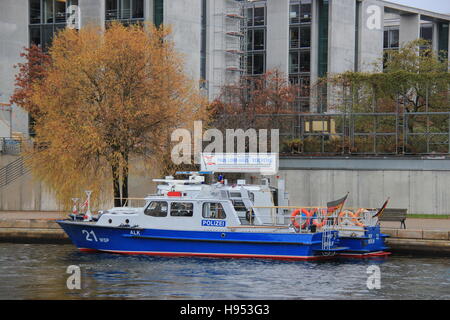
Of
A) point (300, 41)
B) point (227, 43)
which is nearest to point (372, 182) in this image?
point (227, 43)

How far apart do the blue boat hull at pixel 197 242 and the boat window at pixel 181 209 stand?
0.74 metres

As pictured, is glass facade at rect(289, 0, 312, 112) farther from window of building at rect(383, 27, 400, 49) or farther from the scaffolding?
window of building at rect(383, 27, 400, 49)

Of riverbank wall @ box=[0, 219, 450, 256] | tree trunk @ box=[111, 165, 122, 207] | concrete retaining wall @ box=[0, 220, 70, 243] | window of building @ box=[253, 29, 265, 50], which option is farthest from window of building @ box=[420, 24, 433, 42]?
concrete retaining wall @ box=[0, 220, 70, 243]

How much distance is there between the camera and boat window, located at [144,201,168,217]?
36.2 meters

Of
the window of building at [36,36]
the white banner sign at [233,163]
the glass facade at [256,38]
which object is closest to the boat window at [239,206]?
the white banner sign at [233,163]

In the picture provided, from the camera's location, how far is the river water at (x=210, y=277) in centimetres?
2669

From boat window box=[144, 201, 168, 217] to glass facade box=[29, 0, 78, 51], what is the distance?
3963cm

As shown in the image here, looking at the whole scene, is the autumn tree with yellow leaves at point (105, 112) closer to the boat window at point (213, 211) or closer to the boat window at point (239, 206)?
Answer: the boat window at point (213, 211)

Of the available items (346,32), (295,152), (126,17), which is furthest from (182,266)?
(346,32)

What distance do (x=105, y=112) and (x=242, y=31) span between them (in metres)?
42.7

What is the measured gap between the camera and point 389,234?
121ft

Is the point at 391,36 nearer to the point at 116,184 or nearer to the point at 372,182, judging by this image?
the point at 372,182

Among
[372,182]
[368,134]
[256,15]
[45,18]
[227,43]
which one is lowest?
[372,182]
